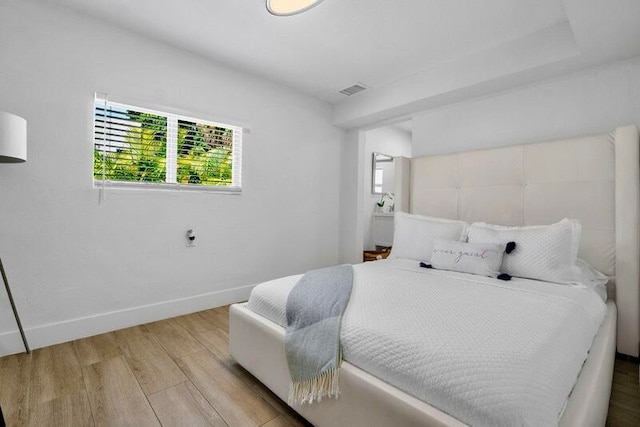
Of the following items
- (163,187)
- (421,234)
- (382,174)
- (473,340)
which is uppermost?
(382,174)

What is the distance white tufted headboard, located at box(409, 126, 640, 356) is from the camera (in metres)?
1.98

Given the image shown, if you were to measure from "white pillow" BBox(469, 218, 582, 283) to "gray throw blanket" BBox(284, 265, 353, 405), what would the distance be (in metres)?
1.28

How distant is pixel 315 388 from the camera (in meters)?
1.23

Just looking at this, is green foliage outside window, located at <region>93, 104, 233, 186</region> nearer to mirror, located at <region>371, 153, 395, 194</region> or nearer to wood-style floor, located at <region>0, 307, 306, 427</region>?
wood-style floor, located at <region>0, 307, 306, 427</region>

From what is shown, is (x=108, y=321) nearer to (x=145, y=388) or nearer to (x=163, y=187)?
(x=145, y=388)

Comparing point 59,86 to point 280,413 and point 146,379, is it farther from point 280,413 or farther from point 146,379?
point 280,413

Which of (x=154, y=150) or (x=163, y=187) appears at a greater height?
(x=154, y=150)

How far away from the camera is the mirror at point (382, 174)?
4.91m

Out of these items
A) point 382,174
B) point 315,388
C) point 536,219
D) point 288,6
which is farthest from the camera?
point 382,174

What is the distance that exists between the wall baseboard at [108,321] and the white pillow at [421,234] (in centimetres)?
170

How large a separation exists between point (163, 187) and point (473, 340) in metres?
2.51

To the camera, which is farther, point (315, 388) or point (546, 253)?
point (546, 253)

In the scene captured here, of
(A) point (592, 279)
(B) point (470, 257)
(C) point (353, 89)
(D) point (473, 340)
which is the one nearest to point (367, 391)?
(D) point (473, 340)

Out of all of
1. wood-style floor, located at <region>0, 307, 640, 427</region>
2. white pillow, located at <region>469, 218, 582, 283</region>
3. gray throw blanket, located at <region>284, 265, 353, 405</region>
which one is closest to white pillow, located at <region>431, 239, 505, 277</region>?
white pillow, located at <region>469, 218, 582, 283</region>
